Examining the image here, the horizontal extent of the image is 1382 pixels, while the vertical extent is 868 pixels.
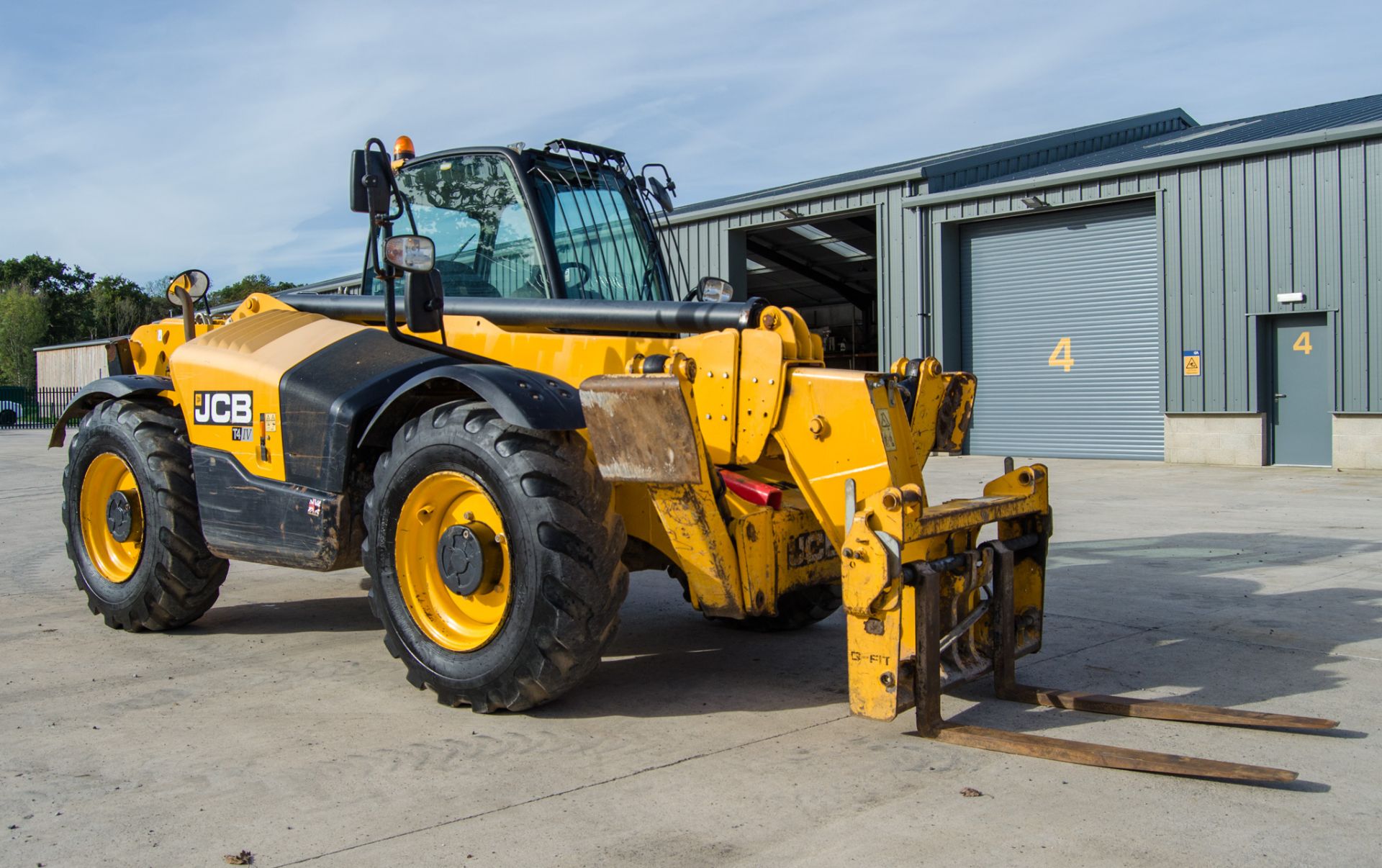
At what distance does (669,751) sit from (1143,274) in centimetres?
1665

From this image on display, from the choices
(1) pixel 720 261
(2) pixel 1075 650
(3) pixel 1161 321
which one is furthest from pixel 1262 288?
(2) pixel 1075 650

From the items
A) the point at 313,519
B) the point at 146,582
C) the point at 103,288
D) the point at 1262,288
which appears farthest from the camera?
the point at 103,288

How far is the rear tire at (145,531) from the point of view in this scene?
6137 mm

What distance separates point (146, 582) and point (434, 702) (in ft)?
7.56

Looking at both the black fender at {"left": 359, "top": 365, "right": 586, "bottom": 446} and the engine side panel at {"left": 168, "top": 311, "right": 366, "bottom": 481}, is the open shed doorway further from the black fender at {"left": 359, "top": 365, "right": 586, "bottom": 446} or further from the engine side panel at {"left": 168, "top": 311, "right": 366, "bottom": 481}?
the black fender at {"left": 359, "top": 365, "right": 586, "bottom": 446}

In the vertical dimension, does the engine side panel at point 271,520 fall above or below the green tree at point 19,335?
below

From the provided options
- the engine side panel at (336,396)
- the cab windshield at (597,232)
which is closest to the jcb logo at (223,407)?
the engine side panel at (336,396)

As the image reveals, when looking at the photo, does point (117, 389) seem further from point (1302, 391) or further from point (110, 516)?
point (1302, 391)

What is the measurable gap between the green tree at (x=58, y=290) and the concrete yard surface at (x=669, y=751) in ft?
204

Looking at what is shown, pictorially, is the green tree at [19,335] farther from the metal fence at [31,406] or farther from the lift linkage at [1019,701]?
the lift linkage at [1019,701]

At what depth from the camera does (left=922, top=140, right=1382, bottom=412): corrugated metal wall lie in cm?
Answer: 1594

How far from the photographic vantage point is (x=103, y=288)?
6294 centimetres

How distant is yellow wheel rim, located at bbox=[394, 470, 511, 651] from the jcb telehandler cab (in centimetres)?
1

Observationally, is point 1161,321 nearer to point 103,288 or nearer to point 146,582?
point 146,582
